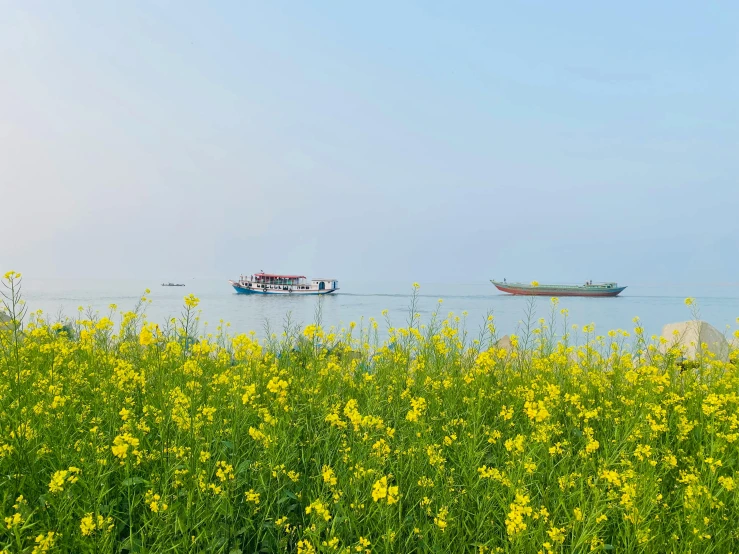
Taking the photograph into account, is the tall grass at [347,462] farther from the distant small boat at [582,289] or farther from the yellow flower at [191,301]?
the distant small boat at [582,289]

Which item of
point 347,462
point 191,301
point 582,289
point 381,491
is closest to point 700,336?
point 347,462

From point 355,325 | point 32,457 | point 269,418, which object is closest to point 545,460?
point 269,418

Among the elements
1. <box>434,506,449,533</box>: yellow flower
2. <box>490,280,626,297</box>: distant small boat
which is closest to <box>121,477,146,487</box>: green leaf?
<box>434,506,449,533</box>: yellow flower

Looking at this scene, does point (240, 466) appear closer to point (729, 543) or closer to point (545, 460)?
point (545, 460)

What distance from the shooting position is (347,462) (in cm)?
322

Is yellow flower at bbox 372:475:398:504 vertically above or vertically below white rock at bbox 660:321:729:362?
below

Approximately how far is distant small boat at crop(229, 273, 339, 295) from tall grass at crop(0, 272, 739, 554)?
4030cm

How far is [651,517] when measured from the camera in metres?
2.94

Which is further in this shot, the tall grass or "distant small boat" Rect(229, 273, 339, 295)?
"distant small boat" Rect(229, 273, 339, 295)

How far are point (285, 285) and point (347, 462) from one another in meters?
44.4

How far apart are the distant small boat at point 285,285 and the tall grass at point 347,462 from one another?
4030 cm

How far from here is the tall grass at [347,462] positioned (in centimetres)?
252

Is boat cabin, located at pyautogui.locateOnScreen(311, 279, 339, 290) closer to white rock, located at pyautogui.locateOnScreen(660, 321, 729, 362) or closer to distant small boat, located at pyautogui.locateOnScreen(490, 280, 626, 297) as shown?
distant small boat, located at pyautogui.locateOnScreen(490, 280, 626, 297)

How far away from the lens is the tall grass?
99.2 inches
